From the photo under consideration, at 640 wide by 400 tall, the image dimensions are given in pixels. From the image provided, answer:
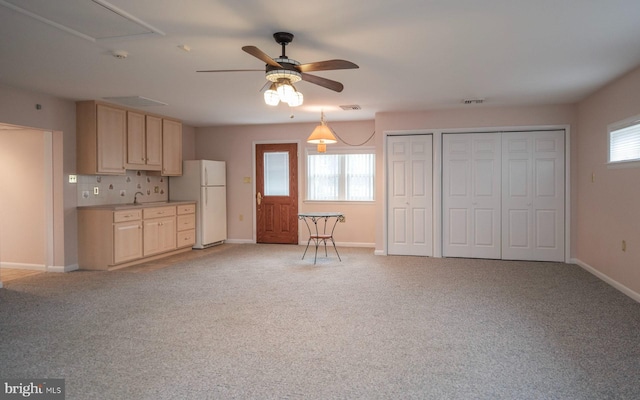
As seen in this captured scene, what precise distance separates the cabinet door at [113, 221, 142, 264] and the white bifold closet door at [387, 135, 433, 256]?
3985 mm

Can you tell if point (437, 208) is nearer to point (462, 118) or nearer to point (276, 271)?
point (462, 118)

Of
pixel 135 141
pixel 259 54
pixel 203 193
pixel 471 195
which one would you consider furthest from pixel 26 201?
pixel 471 195

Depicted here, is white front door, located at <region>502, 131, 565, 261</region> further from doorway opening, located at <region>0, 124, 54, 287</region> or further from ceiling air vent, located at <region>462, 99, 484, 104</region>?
doorway opening, located at <region>0, 124, 54, 287</region>

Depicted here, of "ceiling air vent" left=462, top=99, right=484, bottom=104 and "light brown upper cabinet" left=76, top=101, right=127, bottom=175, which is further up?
"ceiling air vent" left=462, top=99, right=484, bottom=104

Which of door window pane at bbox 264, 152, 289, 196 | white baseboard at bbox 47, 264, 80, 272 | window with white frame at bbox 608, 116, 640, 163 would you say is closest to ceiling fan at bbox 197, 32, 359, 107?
window with white frame at bbox 608, 116, 640, 163

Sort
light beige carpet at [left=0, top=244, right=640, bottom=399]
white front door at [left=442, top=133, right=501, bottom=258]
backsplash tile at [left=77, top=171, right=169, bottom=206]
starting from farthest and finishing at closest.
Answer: white front door at [left=442, top=133, right=501, bottom=258], backsplash tile at [left=77, top=171, right=169, bottom=206], light beige carpet at [left=0, top=244, right=640, bottom=399]

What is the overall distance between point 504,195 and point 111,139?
606cm

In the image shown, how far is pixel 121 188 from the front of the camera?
Answer: 6.67m

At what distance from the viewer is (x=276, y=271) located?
5.61m

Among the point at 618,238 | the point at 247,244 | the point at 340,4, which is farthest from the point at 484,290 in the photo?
the point at 247,244

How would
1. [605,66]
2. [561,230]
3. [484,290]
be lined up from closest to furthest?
[605,66] < [484,290] < [561,230]

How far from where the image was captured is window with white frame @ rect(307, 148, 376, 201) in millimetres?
7727

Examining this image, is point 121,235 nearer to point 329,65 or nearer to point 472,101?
point 329,65

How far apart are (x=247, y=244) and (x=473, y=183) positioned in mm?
4406
